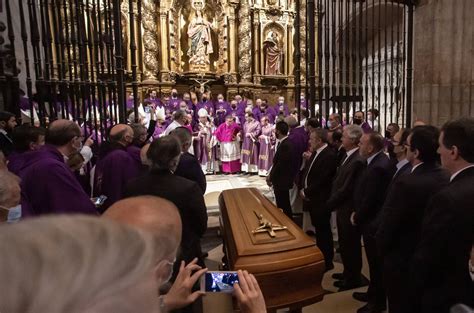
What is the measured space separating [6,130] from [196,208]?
2.44m

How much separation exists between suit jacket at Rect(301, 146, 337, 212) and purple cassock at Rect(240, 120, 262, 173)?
17.7ft

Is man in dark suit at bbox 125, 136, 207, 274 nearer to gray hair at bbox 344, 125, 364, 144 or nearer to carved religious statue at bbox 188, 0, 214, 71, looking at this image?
gray hair at bbox 344, 125, 364, 144

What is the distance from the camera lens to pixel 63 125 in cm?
314

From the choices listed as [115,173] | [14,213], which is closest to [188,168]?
[115,173]

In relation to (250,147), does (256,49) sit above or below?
above

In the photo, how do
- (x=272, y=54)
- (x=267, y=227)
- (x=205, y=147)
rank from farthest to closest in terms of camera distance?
(x=272, y=54) → (x=205, y=147) → (x=267, y=227)

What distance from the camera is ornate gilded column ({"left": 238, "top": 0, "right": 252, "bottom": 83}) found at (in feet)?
45.6

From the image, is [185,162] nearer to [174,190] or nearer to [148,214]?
[174,190]

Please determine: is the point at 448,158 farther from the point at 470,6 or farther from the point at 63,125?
the point at 470,6

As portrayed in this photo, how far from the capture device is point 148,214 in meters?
1.32

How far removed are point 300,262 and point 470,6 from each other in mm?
5082

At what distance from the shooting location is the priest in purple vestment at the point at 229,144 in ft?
33.7

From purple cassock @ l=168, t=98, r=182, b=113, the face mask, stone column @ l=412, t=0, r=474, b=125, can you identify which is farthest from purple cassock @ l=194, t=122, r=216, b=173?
the face mask

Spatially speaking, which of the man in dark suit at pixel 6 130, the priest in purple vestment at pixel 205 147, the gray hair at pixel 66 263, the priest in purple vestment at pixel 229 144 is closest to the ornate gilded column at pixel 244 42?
the priest in purple vestment at pixel 205 147
